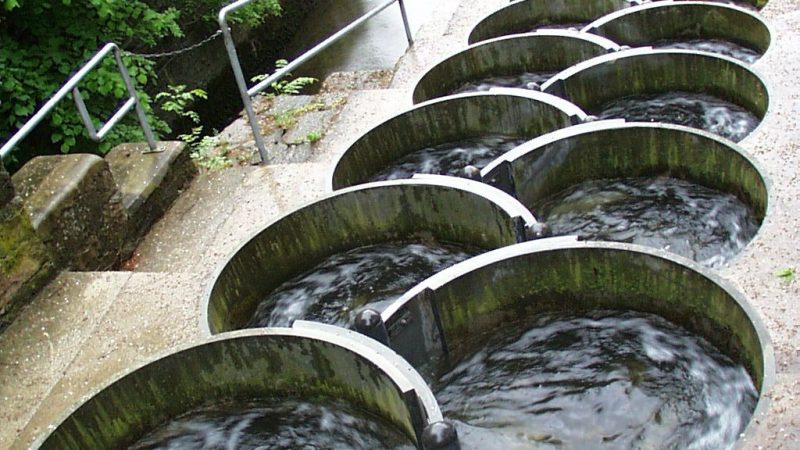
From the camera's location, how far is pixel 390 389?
390cm

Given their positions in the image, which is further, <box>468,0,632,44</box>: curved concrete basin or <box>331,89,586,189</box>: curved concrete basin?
<box>468,0,632,44</box>: curved concrete basin

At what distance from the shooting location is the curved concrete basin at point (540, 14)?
29.2 feet

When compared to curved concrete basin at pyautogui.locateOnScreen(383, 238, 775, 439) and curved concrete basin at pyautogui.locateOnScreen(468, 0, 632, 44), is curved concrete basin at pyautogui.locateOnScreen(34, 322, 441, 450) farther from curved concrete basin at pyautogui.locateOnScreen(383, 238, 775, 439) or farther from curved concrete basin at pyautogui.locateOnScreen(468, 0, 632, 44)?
curved concrete basin at pyautogui.locateOnScreen(468, 0, 632, 44)

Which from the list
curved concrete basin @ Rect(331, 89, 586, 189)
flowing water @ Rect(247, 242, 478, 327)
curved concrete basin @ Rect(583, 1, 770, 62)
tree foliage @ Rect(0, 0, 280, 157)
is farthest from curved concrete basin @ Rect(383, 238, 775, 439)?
tree foliage @ Rect(0, 0, 280, 157)

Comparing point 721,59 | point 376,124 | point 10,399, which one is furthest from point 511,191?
point 10,399

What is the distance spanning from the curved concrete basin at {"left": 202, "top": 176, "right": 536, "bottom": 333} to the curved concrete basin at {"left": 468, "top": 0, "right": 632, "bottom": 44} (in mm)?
3775

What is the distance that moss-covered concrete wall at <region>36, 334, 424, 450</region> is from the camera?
4105 millimetres

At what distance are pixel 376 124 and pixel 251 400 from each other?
8.85 feet

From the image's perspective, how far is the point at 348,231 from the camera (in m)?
5.63

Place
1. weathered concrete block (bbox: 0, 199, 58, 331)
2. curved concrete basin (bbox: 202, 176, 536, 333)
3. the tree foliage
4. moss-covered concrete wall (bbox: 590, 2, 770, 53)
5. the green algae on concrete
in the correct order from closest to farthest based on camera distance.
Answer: the green algae on concrete < weathered concrete block (bbox: 0, 199, 58, 331) < curved concrete basin (bbox: 202, 176, 536, 333) < moss-covered concrete wall (bbox: 590, 2, 770, 53) < the tree foliage

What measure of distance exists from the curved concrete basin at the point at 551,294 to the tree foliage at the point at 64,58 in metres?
5.38

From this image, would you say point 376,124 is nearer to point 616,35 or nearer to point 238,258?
point 238,258

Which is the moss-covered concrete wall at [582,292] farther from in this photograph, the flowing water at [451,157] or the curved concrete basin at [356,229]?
the flowing water at [451,157]

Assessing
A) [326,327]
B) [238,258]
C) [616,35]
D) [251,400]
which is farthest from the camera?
[616,35]
